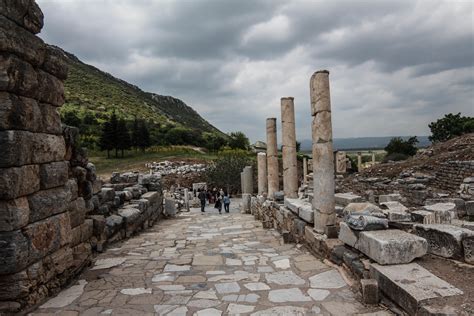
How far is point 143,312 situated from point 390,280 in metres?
2.76

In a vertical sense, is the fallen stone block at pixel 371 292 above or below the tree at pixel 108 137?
below

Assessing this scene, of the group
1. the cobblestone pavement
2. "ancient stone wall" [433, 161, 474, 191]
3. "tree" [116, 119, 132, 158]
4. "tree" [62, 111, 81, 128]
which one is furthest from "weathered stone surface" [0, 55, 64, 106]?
"tree" [62, 111, 81, 128]

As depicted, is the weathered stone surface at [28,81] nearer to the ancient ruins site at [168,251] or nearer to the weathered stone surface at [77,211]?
the ancient ruins site at [168,251]

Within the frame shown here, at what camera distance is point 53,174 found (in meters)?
5.15

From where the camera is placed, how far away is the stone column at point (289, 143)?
11.6 meters

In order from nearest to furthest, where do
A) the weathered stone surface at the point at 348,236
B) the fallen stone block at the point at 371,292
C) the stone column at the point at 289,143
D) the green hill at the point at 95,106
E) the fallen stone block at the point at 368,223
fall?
1. the fallen stone block at the point at 371,292
2. the fallen stone block at the point at 368,223
3. the weathered stone surface at the point at 348,236
4. the stone column at the point at 289,143
5. the green hill at the point at 95,106

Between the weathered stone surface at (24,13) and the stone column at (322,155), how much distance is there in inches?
184

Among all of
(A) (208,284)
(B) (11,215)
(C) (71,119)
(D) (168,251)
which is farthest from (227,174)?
(B) (11,215)

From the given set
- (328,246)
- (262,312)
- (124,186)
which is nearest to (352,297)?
(262,312)

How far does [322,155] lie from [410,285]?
3.50 m

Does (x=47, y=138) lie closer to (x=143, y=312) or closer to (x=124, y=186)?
(x=143, y=312)

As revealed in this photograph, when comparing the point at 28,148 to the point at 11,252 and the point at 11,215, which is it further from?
the point at 11,252

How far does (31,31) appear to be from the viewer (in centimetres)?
484

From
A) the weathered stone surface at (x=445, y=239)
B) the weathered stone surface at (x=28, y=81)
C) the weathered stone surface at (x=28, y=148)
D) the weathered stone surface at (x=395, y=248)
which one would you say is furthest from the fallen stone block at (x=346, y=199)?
the weathered stone surface at (x=28, y=81)
